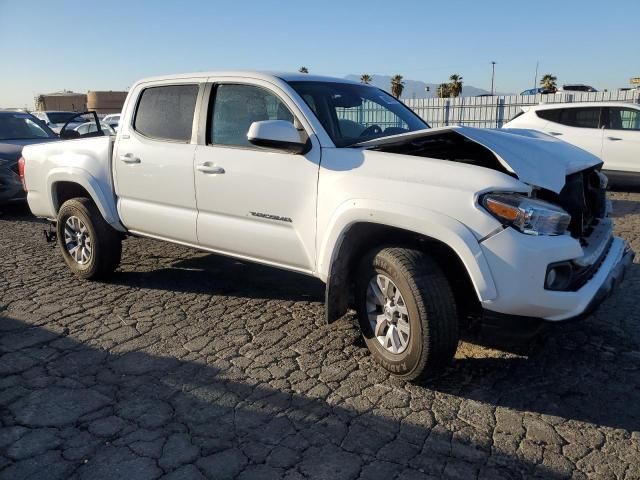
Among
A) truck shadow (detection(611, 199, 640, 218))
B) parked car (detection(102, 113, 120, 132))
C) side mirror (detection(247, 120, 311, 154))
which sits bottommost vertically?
truck shadow (detection(611, 199, 640, 218))

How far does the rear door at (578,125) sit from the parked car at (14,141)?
9.45 m

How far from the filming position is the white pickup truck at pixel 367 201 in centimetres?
297

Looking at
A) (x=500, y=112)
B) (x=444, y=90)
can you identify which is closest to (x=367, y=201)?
(x=500, y=112)

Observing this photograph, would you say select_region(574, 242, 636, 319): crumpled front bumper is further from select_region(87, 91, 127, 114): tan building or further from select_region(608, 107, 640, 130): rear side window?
select_region(87, 91, 127, 114): tan building

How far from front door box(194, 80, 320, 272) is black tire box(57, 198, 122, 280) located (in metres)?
1.31

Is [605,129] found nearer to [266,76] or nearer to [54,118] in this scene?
[266,76]

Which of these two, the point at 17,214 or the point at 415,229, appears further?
the point at 17,214

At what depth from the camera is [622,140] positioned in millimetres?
9750

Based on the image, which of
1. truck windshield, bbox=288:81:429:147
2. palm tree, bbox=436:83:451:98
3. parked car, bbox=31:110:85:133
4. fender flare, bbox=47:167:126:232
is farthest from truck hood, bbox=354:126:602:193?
palm tree, bbox=436:83:451:98

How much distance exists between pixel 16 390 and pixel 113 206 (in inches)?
82.5

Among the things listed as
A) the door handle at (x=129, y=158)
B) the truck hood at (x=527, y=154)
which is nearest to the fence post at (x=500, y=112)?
the truck hood at (x=527, y=154)

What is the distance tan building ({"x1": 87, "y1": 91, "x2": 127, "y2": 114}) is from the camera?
44781 mm

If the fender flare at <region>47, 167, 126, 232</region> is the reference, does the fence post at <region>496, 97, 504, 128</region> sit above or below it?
above

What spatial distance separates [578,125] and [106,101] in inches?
1712
